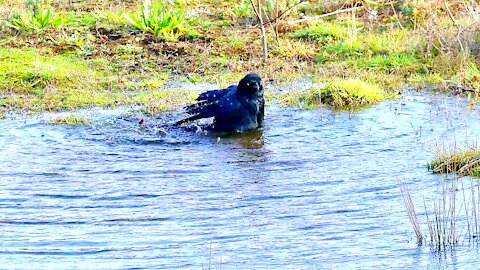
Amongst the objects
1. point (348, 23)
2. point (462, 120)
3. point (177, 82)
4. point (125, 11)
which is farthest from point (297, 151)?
point (125, 11)

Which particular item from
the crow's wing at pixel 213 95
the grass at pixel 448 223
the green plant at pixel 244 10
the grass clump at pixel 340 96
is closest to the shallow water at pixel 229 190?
the grass at pixel 448 223

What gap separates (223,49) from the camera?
12695 millimetres

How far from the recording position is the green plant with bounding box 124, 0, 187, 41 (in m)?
12.8

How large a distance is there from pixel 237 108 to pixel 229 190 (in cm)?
210

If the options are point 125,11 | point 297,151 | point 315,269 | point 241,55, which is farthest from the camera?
point 125,11

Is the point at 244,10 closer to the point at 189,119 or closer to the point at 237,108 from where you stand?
the point at 189,119

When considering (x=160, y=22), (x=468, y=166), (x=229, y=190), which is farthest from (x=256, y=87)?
(x=160, y=22)

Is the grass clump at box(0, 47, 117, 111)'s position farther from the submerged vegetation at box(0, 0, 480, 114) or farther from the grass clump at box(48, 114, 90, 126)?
the grass clump at box(48, 114, 90, 126)

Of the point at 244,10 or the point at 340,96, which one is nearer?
the point at 340,96

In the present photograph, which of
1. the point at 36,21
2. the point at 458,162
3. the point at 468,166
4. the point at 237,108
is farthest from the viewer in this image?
the point at 36,21

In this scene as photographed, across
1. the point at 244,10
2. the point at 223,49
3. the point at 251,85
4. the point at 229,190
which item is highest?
the point at 244,10

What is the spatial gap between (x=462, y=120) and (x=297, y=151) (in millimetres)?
1996

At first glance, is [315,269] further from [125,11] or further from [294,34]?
[125,11]

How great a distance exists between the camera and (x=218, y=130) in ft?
32.6
